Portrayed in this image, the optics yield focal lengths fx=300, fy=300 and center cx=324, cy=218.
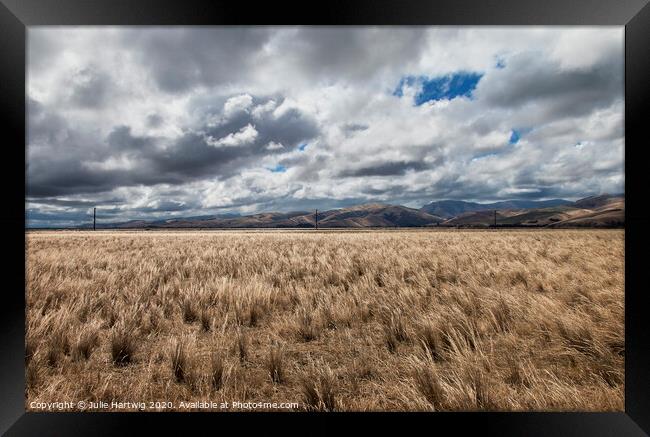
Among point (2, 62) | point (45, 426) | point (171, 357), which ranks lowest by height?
point (45, 426)

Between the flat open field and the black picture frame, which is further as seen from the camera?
the flat open field

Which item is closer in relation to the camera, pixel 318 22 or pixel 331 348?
pixel 318 22

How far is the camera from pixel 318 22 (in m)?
2.88

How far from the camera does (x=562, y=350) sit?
10.8ft

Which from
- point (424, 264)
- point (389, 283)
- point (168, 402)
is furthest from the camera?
point (424, 264)

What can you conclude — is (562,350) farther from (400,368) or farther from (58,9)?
(58,9)

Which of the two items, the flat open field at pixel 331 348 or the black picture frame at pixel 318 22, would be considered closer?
the black picture frame at pixel 318 22

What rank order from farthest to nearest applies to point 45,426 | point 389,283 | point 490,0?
point 389,283 < point 490,0 < point 45,426

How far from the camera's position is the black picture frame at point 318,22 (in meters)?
2.27

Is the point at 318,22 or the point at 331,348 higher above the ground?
the point at 318,22

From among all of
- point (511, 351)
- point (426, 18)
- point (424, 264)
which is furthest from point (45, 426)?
point (424, 264)

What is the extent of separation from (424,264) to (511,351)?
19.8 ft

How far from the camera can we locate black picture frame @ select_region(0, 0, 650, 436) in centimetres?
227

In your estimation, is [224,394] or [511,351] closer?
[224,394]
